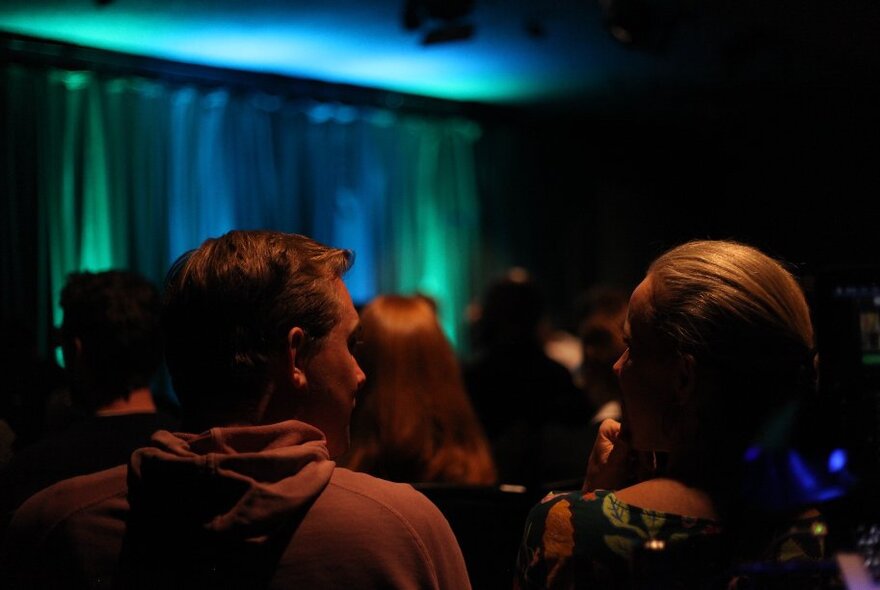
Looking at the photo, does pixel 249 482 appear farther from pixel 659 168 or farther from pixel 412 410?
pixel 659 168

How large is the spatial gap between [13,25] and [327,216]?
1.96 metres

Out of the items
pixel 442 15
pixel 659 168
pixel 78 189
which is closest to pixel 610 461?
pixel 442 15

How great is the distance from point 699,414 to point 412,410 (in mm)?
1206

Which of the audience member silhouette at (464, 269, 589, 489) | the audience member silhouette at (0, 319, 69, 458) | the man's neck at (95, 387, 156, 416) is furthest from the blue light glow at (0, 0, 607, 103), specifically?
the man's neck at (95, 387, 156, 416)

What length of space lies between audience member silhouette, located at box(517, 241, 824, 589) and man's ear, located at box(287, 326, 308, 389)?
1.16ft

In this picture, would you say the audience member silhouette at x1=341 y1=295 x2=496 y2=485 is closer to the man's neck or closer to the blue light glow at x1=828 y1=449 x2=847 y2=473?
the man's neck

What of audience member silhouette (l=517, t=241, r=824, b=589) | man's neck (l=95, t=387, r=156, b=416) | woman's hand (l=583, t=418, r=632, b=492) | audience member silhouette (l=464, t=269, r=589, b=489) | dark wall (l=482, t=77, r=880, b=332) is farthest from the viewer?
dark wall (l=482, t=77, r=880, b=332)

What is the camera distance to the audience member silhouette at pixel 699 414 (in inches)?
43.7

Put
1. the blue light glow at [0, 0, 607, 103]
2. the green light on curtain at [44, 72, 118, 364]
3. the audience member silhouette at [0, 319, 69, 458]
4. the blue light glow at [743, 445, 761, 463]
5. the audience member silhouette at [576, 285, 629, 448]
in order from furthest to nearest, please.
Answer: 1. the green light on curtain at [44, 72, 118, 364]
2. the blue light glow at [0, 0, 607, 103]
3. the audience member silhouette at [576, 285, 629, 448]
4. the audience member silhouette at [0, 319, 69, 458]
5. the blue light glow at [743, 445, 761, 463]

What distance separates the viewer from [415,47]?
4.77 meters

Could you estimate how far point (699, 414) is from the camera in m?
1.15

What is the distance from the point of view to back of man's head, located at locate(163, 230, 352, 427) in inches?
46.0

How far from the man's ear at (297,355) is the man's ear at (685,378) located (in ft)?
1.57

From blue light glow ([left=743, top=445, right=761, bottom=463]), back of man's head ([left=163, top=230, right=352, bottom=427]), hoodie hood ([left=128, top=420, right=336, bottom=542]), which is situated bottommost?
hoodie hood ([left=128, top=420, right=336, bottom=542])
